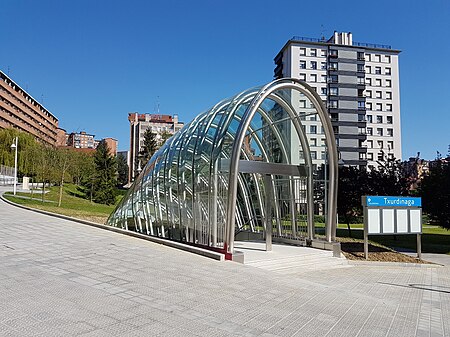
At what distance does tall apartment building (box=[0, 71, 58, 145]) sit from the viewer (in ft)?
278

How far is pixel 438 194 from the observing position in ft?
71.3

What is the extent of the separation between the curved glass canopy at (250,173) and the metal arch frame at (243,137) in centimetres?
4

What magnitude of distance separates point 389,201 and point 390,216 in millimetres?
575

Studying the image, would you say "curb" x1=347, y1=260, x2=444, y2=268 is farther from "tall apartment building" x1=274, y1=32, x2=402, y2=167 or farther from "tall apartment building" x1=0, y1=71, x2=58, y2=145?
"tall apartment building" x1=0, y1=71, x2=58, y2=145

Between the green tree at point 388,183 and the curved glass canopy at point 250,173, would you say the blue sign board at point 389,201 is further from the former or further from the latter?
the green tree at point 388,183

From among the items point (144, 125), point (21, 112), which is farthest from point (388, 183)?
point (144, 125)

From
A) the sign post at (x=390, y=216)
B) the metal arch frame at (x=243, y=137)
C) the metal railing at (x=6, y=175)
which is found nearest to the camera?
the metal arch frame at (x=243, y=137)

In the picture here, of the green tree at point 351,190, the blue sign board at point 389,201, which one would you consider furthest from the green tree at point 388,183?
the blue sign board at point 389,201

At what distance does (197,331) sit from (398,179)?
24.3 metres

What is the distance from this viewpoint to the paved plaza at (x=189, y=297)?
5492 mm

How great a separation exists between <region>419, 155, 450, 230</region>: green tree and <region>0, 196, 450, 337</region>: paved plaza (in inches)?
441

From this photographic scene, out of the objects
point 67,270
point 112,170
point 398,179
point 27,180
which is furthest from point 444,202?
point 27,180

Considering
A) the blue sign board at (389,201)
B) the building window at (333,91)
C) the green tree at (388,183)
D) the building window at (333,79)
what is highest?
the building window at (333,79)

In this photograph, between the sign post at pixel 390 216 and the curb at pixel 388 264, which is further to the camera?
the sign post at pixel 390 216
